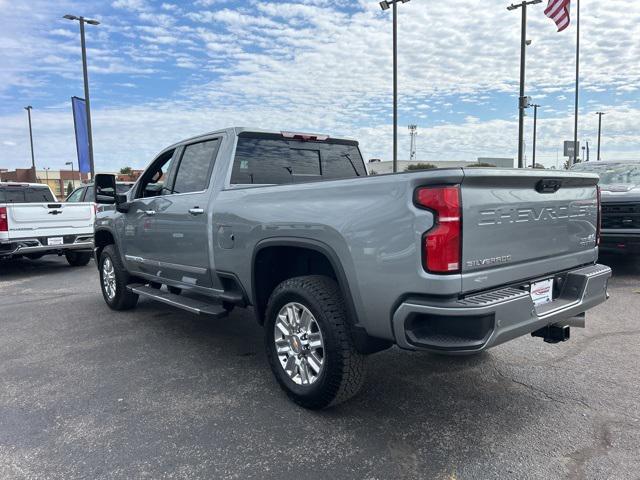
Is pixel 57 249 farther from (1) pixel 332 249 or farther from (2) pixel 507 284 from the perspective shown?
(2) pixel 507 284

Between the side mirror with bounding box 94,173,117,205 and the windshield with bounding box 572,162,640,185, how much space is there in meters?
7.37

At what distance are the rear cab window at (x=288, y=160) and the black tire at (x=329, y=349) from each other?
116 cm

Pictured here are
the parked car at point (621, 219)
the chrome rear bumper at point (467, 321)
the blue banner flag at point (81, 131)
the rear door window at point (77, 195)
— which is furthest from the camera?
the blue banner flag at point (81, 131)

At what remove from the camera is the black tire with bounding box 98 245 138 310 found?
20.4ft

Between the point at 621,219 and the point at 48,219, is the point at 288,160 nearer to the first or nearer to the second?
the point at 621,219

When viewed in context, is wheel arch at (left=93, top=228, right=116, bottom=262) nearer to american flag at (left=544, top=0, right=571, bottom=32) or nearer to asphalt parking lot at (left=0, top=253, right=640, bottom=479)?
asphalt parking lot at (left=0, top=253, right=640, bottom=479)

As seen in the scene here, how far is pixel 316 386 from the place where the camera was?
3330mm

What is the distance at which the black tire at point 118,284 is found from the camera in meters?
6.22

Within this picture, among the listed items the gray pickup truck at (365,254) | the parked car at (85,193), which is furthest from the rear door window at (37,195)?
the gray pickup truck at (365,254)

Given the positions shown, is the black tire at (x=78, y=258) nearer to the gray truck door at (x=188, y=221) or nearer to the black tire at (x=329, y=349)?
the gray truck door at (x=188, y=221)

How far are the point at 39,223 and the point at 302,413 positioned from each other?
7775mm

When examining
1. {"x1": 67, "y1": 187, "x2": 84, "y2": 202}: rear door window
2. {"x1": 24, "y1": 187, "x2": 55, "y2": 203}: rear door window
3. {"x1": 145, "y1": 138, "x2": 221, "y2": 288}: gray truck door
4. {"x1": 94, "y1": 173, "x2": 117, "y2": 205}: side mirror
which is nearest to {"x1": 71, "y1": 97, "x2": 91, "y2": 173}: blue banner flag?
{"x1": 67, "y1": 187, "x2": 84, "y2": 202}: rear door window

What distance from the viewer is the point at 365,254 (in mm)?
2965

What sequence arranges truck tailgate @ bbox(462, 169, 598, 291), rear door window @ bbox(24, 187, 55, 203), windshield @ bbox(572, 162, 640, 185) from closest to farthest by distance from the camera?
truck tailgate @ bbox(462, 169, 598, 291), windshield @ bbox(572, 162, 640, 185), rear door window @ bbox(24, 187, 55, 203)
